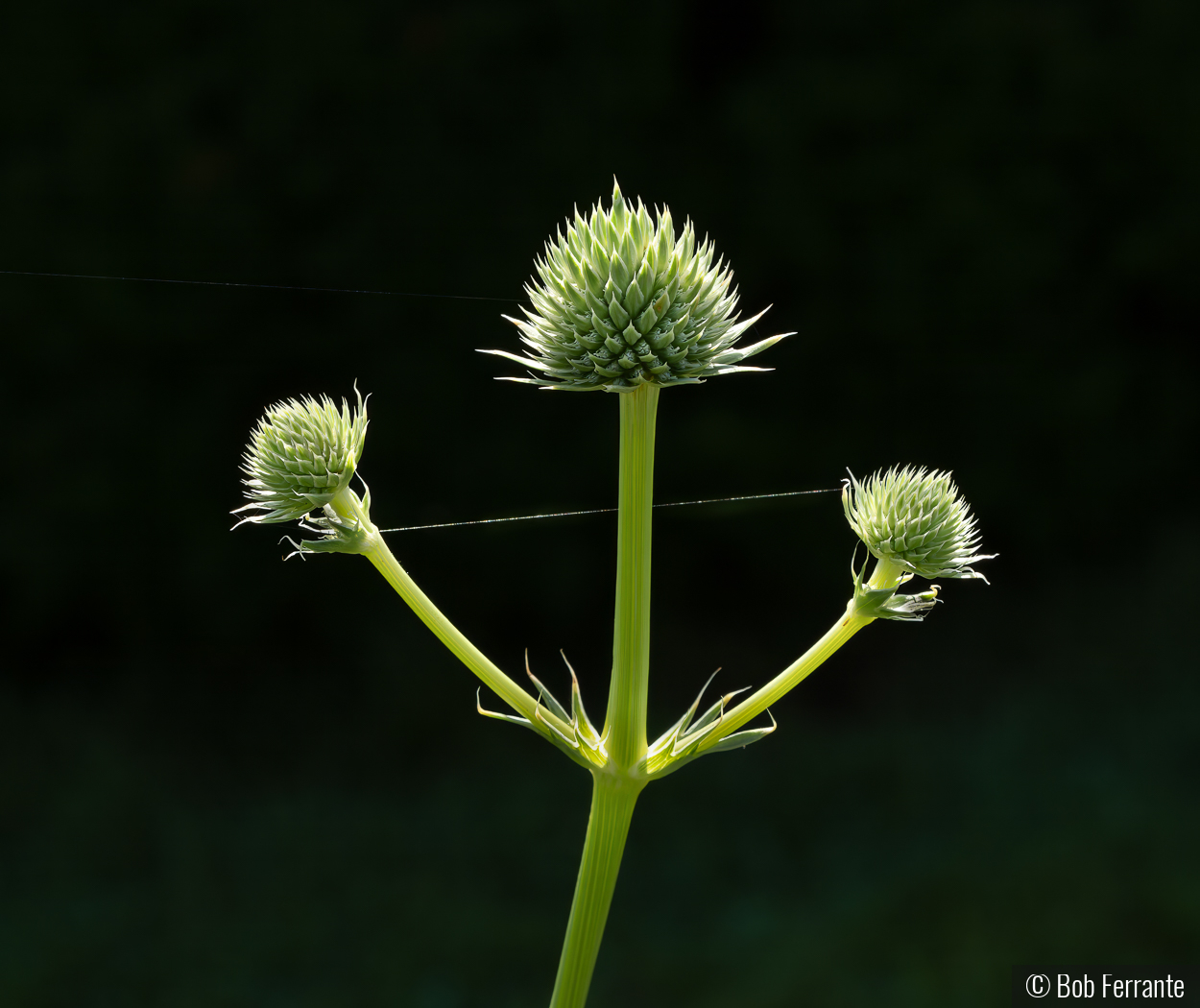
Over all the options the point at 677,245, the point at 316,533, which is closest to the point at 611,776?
the point at 316,533

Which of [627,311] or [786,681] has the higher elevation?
[627,311]

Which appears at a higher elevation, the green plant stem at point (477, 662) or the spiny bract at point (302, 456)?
the spiny bract at point (302, 456)

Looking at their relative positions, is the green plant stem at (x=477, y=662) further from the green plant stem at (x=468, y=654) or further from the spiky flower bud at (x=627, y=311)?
the spiky flower bud at (x=627, y=311)

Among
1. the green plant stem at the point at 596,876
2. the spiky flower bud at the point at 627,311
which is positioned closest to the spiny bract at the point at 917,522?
the spiky flower bud at the point at 627,311

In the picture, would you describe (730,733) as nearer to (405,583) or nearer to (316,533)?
(405,583)

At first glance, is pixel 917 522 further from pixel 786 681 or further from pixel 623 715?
pixel 623 715

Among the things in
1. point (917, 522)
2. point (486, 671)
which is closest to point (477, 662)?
point (486, 671)

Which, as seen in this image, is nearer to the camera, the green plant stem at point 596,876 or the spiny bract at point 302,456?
the green plant stem at point 596,876
